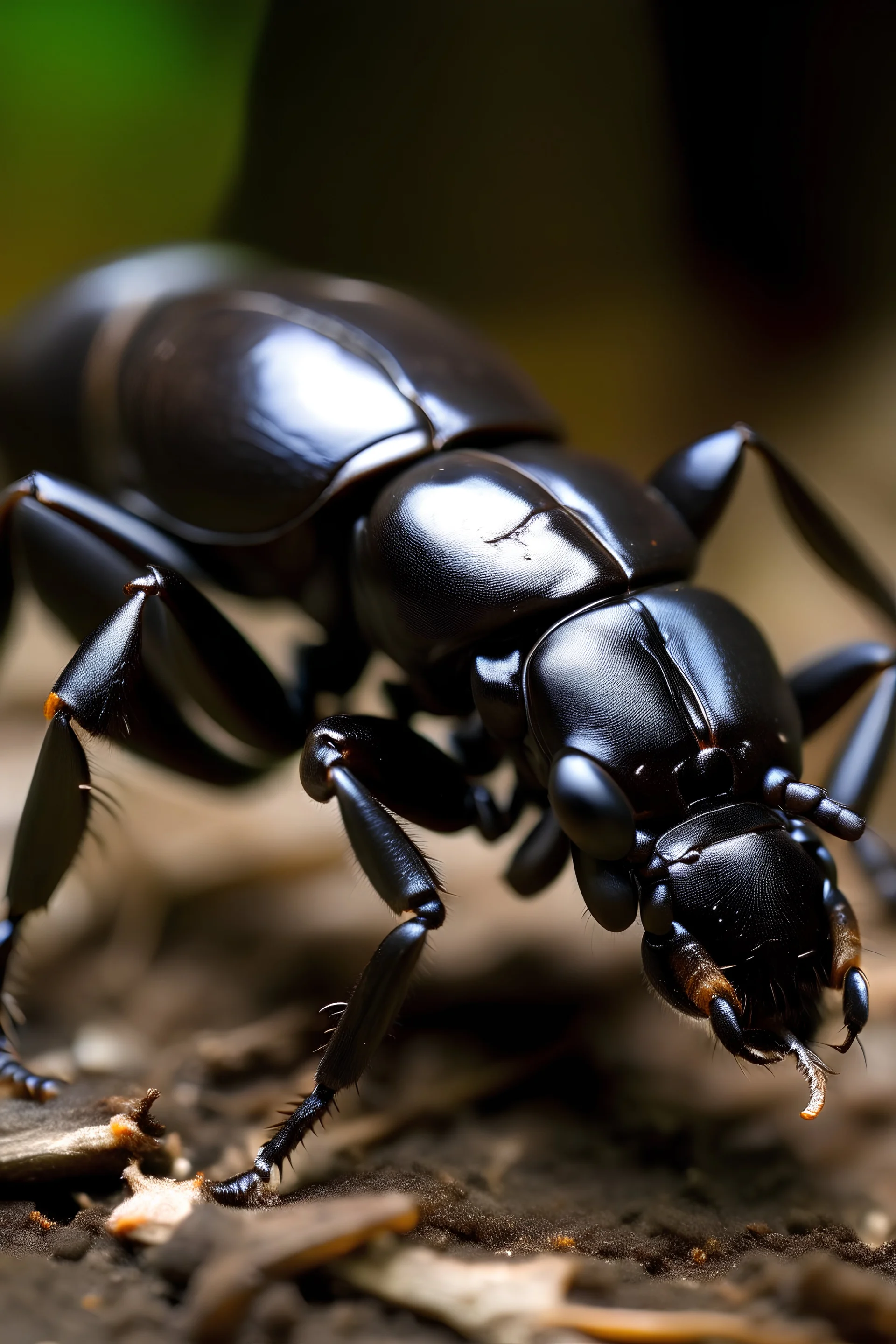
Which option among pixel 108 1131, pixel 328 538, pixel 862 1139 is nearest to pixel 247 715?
pixel 328 538

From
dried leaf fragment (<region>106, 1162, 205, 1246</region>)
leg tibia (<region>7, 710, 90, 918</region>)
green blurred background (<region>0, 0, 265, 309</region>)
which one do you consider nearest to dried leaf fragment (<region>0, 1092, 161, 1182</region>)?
dried leaf fragment (<region>106, 1162, 205, 1246</region>)

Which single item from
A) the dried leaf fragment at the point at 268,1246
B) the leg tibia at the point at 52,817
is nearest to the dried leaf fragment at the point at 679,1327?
the dried leaf fragment at the point at 268,1246

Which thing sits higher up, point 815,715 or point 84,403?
point 84,403

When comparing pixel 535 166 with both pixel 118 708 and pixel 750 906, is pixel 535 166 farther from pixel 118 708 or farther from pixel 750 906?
pixel 750 906

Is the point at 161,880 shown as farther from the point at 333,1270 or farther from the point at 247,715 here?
the point at 333,1270

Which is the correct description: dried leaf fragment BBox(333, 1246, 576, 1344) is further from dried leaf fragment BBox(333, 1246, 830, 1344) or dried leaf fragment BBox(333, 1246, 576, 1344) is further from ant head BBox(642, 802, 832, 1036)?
ant head BBox(642, 802, 832, 1036)

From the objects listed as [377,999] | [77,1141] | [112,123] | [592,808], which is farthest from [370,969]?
[112,123]

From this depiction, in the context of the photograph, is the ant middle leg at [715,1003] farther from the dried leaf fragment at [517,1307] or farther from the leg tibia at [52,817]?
the leg tibia at [52,817]
